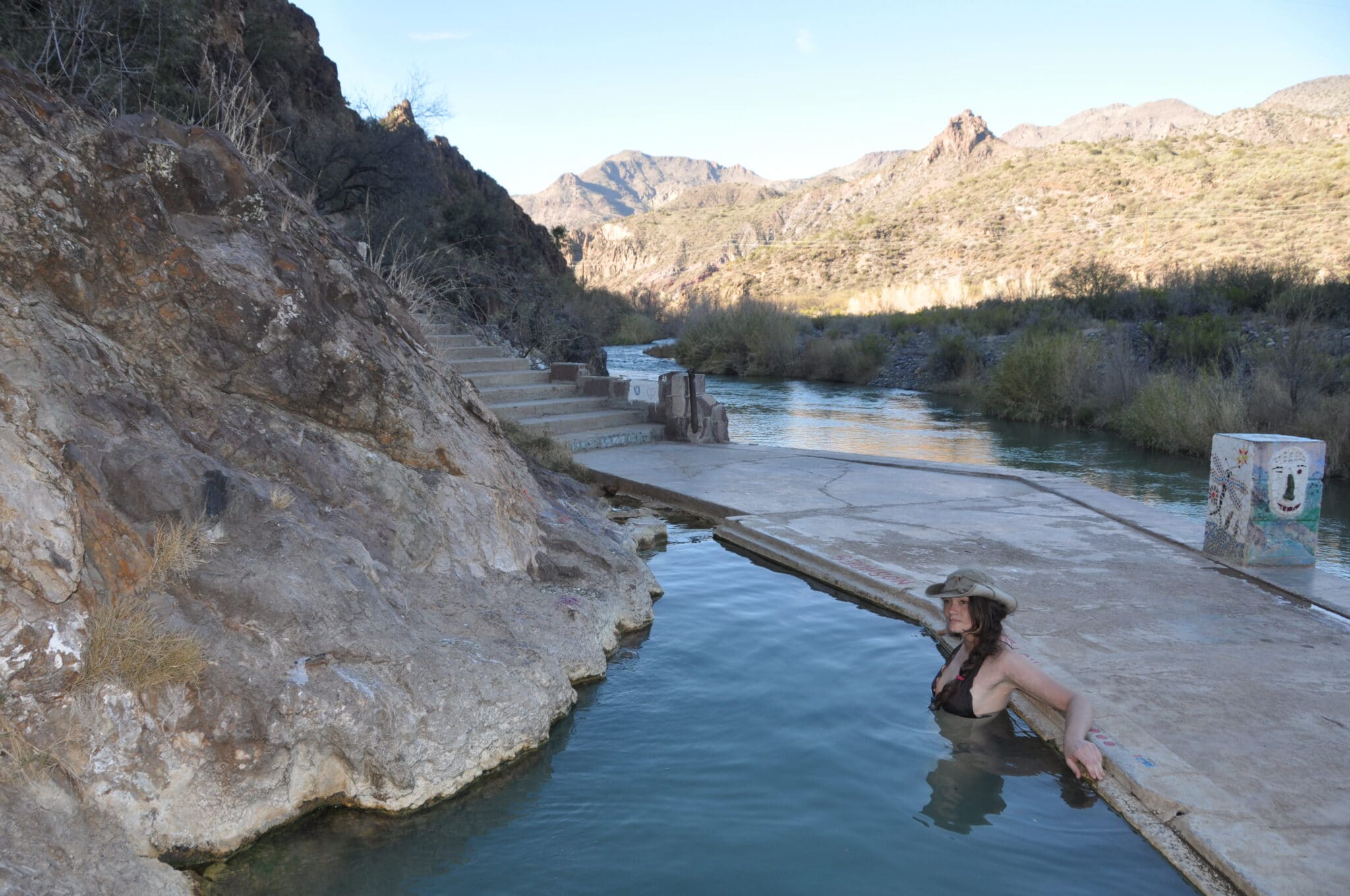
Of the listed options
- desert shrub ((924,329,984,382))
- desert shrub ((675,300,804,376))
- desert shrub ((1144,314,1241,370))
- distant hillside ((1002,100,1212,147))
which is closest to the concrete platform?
desert shrub ((1144,314,1241,370))

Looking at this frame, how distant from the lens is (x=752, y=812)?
3.62 metres

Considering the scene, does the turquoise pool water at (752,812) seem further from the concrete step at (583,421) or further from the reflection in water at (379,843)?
the concrete step at (583,421)

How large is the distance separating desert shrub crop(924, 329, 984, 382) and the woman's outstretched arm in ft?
64.4

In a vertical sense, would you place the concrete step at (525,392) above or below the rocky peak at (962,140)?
below

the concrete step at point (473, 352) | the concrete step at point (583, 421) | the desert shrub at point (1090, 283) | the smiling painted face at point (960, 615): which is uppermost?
the desert shrub at point (1090, 283)

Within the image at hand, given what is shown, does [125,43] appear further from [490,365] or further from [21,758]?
[21,758]

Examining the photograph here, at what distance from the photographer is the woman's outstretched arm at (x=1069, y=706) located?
3.62 m

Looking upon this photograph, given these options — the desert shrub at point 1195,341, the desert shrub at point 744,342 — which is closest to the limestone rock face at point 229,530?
the desert shrub at point 1195,341

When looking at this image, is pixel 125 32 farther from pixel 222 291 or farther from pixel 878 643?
pixel 878 643

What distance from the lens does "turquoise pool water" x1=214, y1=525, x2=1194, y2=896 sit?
126 inches

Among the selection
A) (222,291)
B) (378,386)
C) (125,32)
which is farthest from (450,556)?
(125,32)

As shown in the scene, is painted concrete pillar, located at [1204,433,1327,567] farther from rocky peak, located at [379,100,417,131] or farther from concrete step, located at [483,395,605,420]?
rocky peak, located at [379,100,417,131]

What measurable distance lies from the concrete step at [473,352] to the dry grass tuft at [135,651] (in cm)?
902

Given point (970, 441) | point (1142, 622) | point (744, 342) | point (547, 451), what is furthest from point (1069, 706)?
point (744, 342)
